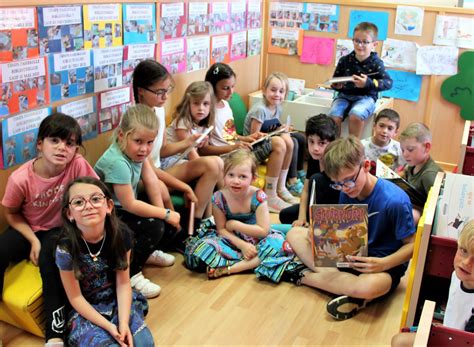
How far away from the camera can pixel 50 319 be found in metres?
1.83

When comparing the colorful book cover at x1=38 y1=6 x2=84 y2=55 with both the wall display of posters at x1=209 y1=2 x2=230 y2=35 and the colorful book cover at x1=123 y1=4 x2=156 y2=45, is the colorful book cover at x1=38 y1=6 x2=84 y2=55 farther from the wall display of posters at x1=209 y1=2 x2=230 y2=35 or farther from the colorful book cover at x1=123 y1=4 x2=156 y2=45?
the wall display of posters at x1=209 y1=2 x2=230 y2=35

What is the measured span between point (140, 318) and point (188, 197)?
2.64 ft

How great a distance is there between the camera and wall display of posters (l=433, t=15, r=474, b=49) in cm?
359

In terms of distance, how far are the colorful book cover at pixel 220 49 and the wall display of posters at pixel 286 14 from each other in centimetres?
70

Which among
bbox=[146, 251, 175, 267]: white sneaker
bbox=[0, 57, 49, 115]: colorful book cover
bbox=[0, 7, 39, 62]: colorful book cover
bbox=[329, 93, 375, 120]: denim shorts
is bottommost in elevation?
bbox=[146, 251, 175, 267]: white sneaker

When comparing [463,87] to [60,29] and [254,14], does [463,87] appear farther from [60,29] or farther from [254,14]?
[60,29]

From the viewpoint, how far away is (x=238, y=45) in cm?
378

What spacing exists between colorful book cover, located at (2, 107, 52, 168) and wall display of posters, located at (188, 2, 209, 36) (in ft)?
3.91

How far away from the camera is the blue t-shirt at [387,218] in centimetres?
211

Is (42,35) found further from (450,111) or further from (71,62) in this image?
(450,111)

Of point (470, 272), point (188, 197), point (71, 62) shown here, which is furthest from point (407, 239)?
point (71, 62)

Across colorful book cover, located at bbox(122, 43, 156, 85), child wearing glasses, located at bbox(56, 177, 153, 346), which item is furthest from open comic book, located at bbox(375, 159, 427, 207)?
colorful book cover, located at bbox(122, 43, 156, 85)

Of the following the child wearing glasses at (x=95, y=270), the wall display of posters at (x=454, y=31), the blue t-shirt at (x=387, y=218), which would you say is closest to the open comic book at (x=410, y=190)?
the blue t-shirt at (x=387, y=218)

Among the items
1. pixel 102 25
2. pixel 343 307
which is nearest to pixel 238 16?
pixel 102 25
